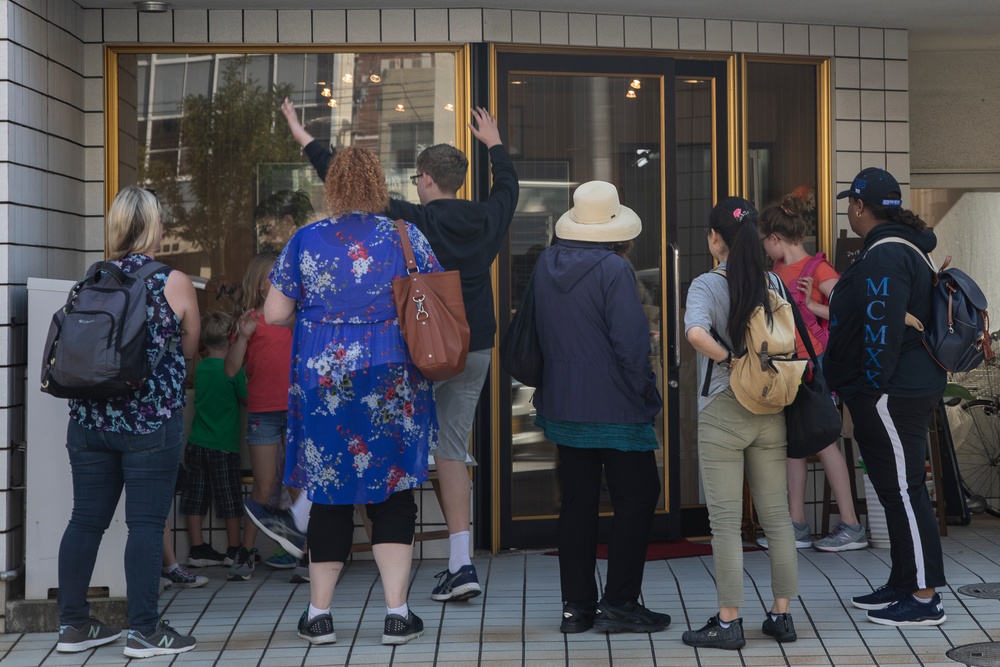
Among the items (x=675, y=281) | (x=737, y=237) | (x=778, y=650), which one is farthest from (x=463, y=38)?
(x=778, y=650)

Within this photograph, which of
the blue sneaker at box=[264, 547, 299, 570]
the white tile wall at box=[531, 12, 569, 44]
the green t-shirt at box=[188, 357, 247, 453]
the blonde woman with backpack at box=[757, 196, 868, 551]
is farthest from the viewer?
the white tile wall at box=[531, 12, 569, 44]

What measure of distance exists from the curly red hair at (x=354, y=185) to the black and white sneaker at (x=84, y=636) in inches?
71.3

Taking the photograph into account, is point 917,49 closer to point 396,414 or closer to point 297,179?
point 297,179

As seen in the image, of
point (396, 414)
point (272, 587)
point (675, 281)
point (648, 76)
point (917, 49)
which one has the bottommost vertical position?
point (272, 587)

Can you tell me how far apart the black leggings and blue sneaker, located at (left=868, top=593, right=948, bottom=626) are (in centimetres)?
191

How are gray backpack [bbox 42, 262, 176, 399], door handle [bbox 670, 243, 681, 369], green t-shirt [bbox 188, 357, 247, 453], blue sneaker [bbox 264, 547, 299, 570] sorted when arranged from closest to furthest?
1. gray backpack [bbox 42, 262, 176, 399]
2. green t-shirt [bbox 188, 357, 247, 453]
3. blue sneaker [bbox 264, 547, 299, 570]
4. door handle [bbox 670, 243, 681, 369]

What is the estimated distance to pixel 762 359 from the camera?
390cm

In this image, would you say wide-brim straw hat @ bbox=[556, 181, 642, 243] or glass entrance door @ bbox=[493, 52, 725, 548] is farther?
glass entrance door @ bbox=[493, 52, 725, 548]

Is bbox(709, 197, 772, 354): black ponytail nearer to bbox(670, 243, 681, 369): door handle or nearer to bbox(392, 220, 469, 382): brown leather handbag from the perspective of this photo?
bbox(392, 220, 469, 382): brown leather handbag

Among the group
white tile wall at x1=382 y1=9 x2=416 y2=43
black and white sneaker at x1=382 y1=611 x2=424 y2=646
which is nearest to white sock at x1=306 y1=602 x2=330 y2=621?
black and white sneaker at x1=382 y1=611 x2=424 y2=646

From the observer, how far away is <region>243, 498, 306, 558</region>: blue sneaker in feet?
14.7

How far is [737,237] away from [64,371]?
7.94 ft

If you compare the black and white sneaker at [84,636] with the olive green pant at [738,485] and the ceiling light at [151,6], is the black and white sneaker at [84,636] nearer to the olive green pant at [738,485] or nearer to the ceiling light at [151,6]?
the olive green pant at [738,485]

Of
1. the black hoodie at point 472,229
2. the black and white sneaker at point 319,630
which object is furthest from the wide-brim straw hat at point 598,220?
the black and white sneaker at point 319,630
